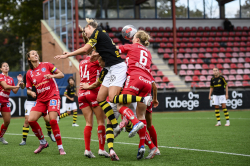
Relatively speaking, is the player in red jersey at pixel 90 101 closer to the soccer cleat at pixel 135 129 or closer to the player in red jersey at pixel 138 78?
the player in red jersey at pixel 138 78

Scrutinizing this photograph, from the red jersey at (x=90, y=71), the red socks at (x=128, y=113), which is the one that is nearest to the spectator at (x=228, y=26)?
the red jersey at (x=90, y=71)

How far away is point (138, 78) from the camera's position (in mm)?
5324

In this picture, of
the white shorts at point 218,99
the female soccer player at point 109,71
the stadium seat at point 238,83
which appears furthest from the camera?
the stadium seat at point 238,83

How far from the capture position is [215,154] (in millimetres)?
5715

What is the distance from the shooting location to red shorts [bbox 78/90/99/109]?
5887 mm

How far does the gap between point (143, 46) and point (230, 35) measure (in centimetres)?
2386

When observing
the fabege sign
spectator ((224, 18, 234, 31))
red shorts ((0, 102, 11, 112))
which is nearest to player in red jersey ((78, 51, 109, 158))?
red shorts ((0, 102, 11, 112))

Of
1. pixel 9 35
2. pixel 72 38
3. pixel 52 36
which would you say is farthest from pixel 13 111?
pixel 9 35

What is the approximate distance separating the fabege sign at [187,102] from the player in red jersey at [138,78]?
45.4 feet

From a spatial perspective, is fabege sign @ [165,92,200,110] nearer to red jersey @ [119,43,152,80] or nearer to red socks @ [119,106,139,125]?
red jersey @ [119,43,152,80]

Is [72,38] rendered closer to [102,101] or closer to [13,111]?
[13,111]

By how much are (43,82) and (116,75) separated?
1.86 meters

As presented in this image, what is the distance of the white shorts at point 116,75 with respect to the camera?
17.5 ft

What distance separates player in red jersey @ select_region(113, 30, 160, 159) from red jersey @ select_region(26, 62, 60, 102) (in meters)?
1.79
